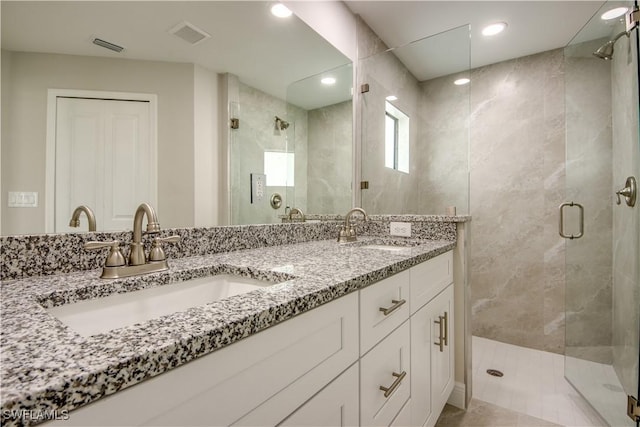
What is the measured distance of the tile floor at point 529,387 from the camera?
5.26ft

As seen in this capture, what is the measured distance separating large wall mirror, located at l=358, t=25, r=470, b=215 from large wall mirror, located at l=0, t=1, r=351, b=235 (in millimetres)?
1036

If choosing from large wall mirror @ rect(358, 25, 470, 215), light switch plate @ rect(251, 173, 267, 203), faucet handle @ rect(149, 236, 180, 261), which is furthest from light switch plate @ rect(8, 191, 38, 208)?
large wall mirror @ rect(358, 25, 470, 215)

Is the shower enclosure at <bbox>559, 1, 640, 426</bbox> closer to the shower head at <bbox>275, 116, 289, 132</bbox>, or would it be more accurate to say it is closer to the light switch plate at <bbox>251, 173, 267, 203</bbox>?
the shower head at <bbox>275, 116, 289, 132</bbox>

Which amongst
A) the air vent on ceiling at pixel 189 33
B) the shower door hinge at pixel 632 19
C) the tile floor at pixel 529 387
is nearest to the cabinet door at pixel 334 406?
the air vent on ceiling at pixel 189 33

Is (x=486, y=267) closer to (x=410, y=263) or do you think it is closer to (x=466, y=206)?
(x=466, y=206)

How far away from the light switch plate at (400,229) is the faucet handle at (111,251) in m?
1.42

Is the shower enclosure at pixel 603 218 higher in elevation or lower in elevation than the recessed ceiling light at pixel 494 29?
lower

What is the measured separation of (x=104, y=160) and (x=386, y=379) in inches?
38.7

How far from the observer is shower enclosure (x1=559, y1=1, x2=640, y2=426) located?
1456mm

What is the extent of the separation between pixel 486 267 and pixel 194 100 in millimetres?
2615

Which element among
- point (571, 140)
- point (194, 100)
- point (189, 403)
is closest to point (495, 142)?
point (571, 140)

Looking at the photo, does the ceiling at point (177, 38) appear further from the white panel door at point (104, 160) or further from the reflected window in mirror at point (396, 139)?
the reflected window in mirror at point (396, 139)

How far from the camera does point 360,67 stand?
2143 millimetres

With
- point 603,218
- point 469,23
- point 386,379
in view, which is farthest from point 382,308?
point 469,23
